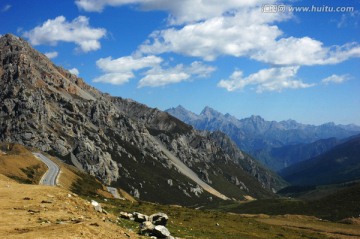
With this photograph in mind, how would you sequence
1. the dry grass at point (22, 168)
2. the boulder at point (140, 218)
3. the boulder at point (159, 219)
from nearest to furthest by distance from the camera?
the boulder at point (159, 219) → the boulder at point (140, 218) → the dry grass at point (22, 168)

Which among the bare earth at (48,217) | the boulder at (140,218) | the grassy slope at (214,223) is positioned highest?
the bare earth at (48,217)

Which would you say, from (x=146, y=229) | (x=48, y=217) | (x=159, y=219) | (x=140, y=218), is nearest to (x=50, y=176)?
(x=140, y=218)

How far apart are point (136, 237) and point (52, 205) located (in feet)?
40.7

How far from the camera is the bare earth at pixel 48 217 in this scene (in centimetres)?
2928

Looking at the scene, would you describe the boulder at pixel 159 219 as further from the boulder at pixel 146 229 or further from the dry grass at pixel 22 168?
the dry grass at pixel 22 168

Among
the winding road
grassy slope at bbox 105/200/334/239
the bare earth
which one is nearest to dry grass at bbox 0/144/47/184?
the winding road

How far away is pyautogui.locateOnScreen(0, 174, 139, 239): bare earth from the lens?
29.3 meters

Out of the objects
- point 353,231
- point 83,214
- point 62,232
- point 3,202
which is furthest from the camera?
point 353,231

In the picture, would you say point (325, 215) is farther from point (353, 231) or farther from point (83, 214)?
point (83, 214)

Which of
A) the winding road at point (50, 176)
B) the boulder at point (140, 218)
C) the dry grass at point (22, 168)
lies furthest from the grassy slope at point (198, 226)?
the winding road at point (50, 176)

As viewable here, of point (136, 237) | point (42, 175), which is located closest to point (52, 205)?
point (136, 237)

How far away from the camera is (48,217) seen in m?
35.5

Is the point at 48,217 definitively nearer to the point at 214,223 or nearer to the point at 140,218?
the point at 140,218

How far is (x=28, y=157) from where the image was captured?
177 metres
